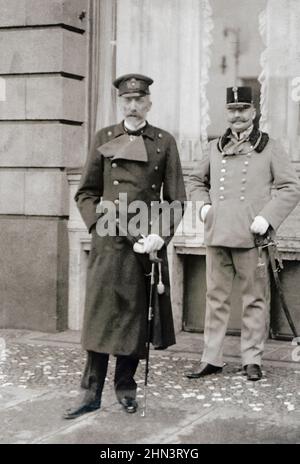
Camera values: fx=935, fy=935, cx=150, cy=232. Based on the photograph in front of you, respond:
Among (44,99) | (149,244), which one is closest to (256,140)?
(149,244)

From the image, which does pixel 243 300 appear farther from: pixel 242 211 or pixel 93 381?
pixel 93 381

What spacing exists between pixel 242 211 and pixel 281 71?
2.13m

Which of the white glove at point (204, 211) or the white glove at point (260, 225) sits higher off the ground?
the white glove at point (204, 211)

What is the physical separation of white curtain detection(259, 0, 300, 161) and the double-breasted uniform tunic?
1509mm

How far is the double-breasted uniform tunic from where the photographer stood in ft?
23.8

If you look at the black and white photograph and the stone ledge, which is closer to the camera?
the black and white photograph

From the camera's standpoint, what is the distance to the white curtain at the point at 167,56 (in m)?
9.26

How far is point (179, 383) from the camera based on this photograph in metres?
7.13

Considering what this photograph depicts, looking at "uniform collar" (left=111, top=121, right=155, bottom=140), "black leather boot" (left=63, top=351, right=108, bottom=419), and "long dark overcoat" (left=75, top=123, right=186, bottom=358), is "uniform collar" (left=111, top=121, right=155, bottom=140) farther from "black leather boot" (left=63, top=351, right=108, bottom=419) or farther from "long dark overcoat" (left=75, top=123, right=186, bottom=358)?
"black leather boot" (left=63, top=351, right=108, bottom=419)

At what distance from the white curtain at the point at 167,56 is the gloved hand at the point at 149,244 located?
328 centimetres

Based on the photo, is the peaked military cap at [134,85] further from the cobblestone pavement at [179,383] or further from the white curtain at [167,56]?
the white curtain at [167,56]

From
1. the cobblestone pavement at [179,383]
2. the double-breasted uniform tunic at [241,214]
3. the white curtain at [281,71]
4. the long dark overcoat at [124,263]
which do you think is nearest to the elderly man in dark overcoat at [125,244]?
the long dark overcoat at [124,263]

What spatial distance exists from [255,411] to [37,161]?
13.3ft

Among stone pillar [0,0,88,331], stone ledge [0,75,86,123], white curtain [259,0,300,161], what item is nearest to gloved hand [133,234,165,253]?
white curtain [259,0,300,161]
